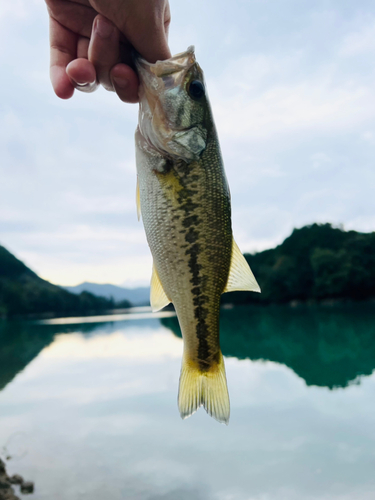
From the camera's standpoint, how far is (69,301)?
424 feet

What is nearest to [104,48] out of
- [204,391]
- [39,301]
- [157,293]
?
[157,293]

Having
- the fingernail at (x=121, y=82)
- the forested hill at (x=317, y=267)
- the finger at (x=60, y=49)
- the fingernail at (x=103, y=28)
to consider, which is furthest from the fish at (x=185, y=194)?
the forested hill at (x=317, y=267)

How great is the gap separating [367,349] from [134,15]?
175 ft

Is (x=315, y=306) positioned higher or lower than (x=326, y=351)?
higher

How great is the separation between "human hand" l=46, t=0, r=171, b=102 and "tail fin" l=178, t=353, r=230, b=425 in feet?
6.12

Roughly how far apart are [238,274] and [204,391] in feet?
2.62

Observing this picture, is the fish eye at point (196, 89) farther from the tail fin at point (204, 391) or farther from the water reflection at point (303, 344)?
the water reflection at point (303, 344)

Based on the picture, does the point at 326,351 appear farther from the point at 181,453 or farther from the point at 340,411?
the point at 181,453

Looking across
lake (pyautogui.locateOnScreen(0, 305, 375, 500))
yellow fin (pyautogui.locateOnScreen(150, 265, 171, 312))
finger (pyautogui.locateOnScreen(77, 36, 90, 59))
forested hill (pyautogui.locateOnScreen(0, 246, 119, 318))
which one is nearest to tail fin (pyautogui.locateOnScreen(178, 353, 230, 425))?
yellow fin (pyautogui.locateOnScreen(150, 265, 171, 312))

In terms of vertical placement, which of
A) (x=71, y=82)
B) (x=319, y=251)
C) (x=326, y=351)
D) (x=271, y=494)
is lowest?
(x=271, y=494)

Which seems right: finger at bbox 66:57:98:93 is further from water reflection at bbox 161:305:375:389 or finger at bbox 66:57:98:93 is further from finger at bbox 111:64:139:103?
water reflection at bbox 161:305:375:389

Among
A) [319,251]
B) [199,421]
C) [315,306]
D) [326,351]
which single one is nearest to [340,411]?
[199,421]

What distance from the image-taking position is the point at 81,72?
229 cm

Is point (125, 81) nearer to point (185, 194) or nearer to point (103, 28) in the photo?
point (103, 28)
